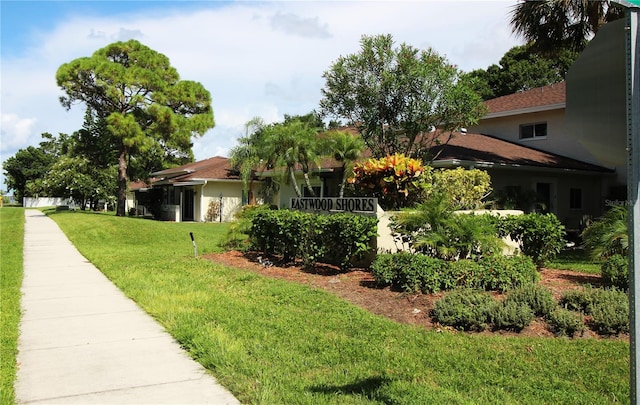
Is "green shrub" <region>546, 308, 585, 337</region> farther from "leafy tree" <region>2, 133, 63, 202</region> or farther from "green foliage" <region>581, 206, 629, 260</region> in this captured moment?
"leafy tree" <region>2, 133, 63, 202</region>

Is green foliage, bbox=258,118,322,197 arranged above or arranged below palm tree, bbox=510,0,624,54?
below

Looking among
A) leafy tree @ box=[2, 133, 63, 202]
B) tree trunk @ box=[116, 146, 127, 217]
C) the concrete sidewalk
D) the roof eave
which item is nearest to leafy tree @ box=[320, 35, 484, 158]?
A: the roof eave

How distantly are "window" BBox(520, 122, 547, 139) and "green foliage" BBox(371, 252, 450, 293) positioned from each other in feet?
53.8

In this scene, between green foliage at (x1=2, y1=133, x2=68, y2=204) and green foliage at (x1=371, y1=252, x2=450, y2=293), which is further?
green foliage at (x1=2, y1=133, x2=68, y2=204)

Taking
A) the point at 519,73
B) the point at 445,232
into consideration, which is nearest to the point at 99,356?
the point at 445,232

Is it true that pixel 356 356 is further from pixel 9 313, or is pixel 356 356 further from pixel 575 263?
pixel 575 263

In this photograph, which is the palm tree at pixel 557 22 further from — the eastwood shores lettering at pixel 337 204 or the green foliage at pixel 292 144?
the eastwood shores lettering at pixel 337 204

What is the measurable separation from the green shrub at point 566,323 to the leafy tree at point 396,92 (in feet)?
29.1

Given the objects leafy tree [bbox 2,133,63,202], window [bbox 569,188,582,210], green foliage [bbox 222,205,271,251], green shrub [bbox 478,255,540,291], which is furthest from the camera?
leafy tree [bbox 2,133,63,202]

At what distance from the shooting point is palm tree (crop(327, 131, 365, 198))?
15.5 m

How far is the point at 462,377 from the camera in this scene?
15.4 feet

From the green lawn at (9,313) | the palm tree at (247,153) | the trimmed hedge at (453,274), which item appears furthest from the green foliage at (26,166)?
the trimmed hedge at (453,274)

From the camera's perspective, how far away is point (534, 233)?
10148 mm

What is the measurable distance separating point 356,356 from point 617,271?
5078 millimetres
